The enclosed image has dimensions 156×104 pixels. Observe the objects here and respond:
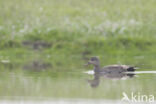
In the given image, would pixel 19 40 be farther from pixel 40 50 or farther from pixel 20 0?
pixel 20 0

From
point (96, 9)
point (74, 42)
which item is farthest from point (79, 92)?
point (96, 9)

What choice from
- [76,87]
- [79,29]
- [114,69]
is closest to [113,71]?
[114,69]

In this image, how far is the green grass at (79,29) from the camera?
53138 mm

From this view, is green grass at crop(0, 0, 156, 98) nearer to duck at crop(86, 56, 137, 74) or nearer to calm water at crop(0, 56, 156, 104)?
duck at crop(86, 56, 137, 74)

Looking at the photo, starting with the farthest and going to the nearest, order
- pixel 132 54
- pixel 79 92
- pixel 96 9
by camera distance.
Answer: pixel 96 9
pixel 132 54
pixel 79 92

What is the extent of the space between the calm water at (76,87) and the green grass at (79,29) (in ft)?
59.9

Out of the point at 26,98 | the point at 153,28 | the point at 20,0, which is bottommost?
the point at 26,98

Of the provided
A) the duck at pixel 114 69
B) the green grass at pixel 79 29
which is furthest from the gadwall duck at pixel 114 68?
the green grass at pixel 79 29

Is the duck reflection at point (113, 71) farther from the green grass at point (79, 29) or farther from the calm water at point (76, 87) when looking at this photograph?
the green grass at point (79, 29)

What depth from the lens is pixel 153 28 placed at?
62.9 meters

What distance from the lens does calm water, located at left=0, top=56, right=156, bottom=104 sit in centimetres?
1792

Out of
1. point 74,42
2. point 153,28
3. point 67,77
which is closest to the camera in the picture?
point 67,77

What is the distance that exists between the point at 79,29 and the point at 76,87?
134ft

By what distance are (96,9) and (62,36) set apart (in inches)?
493
